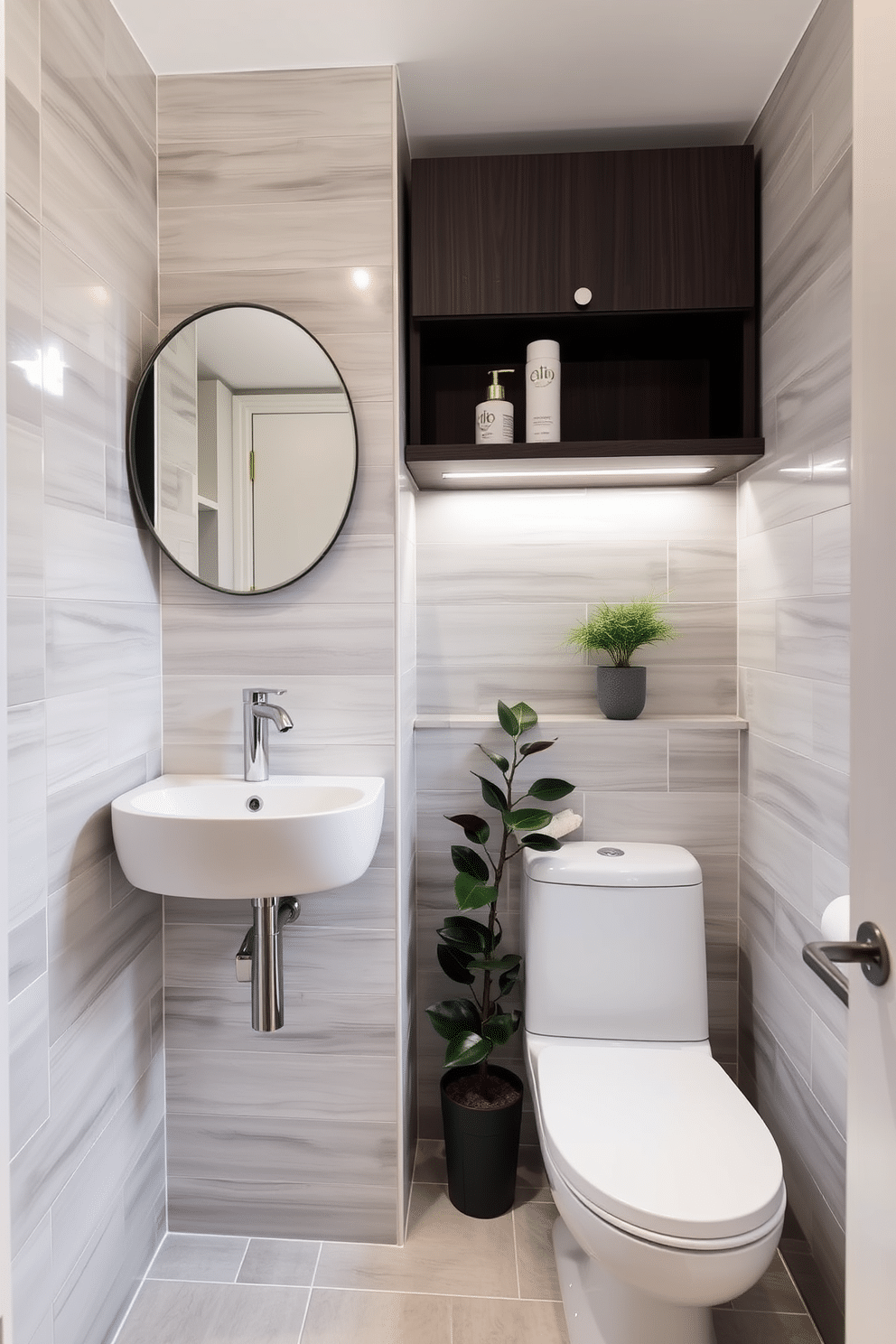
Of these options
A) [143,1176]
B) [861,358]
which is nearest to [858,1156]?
[861,358]

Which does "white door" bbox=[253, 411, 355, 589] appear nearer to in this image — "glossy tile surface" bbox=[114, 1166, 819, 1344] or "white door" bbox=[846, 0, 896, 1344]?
"white door" bbox=[846, 0, 896, 1344]

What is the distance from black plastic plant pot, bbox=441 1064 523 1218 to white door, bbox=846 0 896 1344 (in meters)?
1.04

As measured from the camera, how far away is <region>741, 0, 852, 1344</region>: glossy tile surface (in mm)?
1399

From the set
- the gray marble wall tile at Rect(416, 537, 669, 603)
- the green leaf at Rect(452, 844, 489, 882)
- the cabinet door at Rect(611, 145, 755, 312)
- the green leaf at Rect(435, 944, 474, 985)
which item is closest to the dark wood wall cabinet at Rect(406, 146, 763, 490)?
the cabinet door at Rect(611, 145, 755, 312)

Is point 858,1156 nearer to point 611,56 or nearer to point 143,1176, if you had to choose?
point 143,1176

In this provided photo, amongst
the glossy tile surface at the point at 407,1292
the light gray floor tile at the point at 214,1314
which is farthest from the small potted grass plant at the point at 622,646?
the light gray floor tile at the point at 214,1314

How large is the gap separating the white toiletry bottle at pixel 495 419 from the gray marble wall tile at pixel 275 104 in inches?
21.3

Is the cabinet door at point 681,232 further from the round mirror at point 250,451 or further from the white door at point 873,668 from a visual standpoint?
the white door at point 873,668

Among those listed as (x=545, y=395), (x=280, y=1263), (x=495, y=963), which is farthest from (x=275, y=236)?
(x=280, y=1263)

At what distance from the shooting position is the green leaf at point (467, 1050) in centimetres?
172

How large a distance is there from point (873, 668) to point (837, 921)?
51cm

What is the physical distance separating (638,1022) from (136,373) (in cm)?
164

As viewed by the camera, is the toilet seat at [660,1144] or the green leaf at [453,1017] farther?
the green leaf at [453,1017]

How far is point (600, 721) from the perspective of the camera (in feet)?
6.50
